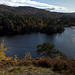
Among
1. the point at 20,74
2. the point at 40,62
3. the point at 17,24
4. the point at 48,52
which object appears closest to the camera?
the point at 20,74

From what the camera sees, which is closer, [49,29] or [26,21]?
[49,29]

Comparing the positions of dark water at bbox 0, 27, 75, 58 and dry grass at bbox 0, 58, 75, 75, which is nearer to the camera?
dry grass at bbox 0, 58, 75, 75

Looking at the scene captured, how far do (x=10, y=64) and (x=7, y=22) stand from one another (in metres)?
77.1

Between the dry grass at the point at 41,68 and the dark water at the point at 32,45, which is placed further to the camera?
the dark water at the point at 32,45

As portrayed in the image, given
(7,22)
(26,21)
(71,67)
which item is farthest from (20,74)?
(26,21)

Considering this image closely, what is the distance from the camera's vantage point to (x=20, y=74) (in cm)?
669

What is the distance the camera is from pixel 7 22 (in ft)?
268

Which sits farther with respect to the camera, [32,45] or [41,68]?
[32,45]

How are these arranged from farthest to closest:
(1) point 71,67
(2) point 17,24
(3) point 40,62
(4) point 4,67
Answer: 1. (2) point 17,24
2. (3) point 40,62
3. (4) point 4,67
4. (1) point 71,67

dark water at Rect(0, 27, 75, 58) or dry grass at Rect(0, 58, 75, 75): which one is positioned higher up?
dry grass at Rect(0, 58, 75, 75)

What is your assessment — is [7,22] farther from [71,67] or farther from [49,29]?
[71,67]

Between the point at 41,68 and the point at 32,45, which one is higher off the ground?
the point at 41,68

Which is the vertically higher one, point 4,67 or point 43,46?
point 4,67

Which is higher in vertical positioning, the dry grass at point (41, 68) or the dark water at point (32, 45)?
the dry grass at point (41, 68)
